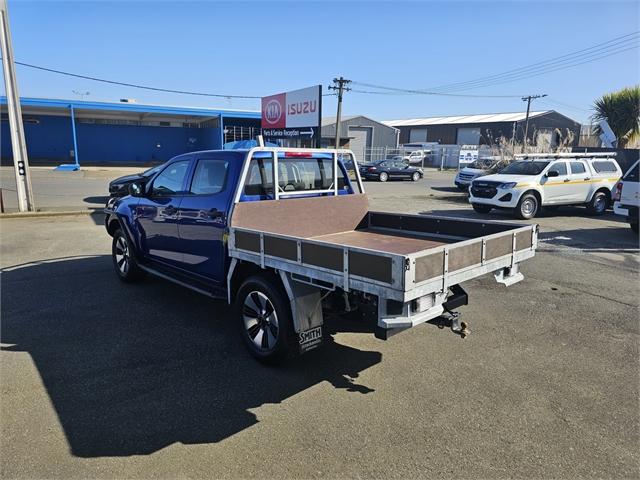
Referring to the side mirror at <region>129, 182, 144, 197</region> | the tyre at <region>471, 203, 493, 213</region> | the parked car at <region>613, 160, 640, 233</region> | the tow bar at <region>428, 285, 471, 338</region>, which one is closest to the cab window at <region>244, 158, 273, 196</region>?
the side mirror at <region>129, 182, 144, 197</region>

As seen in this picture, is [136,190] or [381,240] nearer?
[381,240]

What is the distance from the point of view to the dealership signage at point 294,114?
17.5 meters

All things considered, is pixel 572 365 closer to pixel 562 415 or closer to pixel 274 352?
pixel 562 415

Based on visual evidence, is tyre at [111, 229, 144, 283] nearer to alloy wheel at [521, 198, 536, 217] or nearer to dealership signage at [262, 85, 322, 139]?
dealership signage at [262, 85, 322, 139]

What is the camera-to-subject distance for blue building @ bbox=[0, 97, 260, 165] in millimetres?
37188

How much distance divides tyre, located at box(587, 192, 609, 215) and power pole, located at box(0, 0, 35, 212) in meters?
17.0

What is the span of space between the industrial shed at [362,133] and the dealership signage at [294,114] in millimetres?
32027

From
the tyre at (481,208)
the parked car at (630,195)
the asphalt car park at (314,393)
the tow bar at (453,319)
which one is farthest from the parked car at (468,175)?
the tow bar at (453,319)

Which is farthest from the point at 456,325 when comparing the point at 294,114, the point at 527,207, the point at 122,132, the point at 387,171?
the point at 122,132

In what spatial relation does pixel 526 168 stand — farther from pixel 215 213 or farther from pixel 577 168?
pixel 215 213

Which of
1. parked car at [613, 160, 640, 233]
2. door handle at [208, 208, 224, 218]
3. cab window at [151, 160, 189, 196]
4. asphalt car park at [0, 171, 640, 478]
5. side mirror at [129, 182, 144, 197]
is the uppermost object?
cab window at [151, 160, 189, 196]

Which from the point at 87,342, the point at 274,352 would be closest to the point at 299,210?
the point at 274,352

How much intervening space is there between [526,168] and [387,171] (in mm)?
17358

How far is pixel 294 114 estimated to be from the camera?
19.0m
